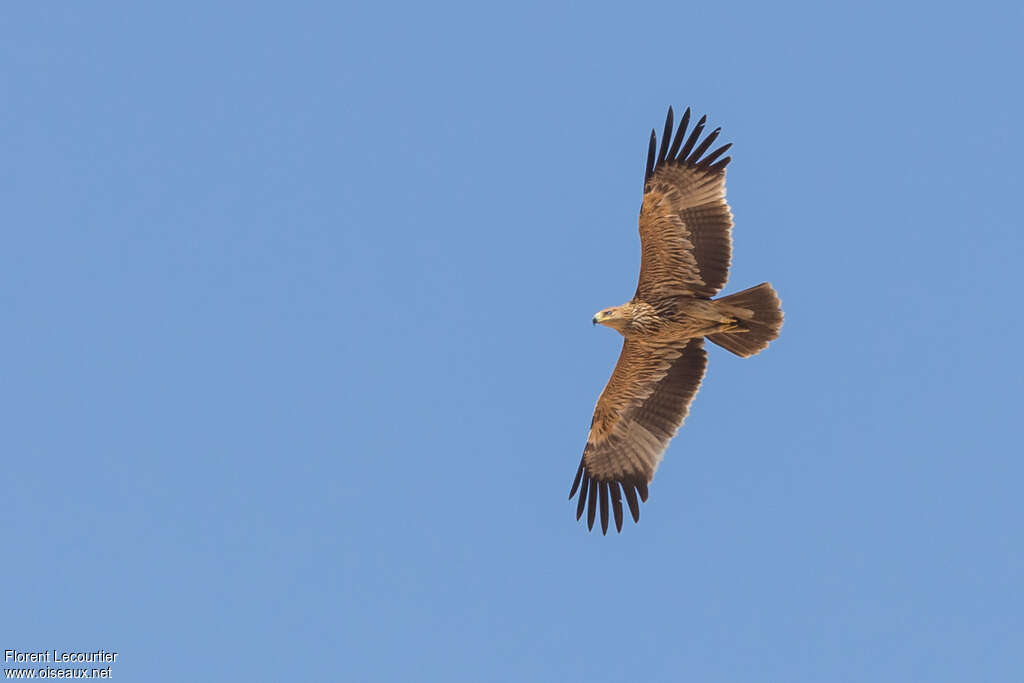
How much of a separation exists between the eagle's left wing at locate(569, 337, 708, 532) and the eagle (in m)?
0.01

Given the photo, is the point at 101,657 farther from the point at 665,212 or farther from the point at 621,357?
the point at 665,212

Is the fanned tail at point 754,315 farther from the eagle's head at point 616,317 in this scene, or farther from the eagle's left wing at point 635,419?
the eagle's head at point 616,317

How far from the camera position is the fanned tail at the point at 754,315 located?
14.9 metres

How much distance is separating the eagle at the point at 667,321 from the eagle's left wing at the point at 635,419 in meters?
0.01

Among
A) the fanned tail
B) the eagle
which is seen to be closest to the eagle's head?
the eagle

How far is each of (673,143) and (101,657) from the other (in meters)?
9.88

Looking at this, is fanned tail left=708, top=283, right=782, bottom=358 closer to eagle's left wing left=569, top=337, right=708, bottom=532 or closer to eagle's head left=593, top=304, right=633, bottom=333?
eagle's left wing left=569, top=337, right=708, bottom=532

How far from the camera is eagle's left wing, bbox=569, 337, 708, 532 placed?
1594 cm

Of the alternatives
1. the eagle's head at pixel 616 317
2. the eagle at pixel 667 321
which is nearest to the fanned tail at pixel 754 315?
the eagle at pixel 667 321

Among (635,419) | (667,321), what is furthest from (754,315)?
(635,419)

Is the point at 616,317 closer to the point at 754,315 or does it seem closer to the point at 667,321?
the point at 667,321

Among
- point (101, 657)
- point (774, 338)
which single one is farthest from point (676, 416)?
point (101, 657)

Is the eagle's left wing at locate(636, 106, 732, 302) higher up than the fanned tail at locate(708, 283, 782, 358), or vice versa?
the eagle's left wing at locate(636, 106, 732, 302)

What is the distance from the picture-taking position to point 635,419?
1628cm
